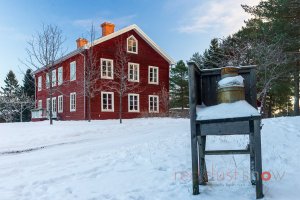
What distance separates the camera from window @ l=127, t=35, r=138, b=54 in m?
27.3

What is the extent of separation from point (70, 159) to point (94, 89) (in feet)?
58.1

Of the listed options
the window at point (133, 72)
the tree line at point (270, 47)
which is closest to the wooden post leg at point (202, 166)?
the tree line at point (270, 47)

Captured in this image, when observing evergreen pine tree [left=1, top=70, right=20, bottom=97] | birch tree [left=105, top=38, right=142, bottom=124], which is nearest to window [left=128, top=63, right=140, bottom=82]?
Answer: birch tree [left=105, top=38, right=142, bottom=124]

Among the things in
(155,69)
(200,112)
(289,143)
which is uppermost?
(155,69)

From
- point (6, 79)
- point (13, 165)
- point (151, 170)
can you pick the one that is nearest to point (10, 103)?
point (6, 79)

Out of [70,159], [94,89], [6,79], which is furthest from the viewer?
[6,79]

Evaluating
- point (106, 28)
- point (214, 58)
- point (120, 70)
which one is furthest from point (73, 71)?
point (214, 58)

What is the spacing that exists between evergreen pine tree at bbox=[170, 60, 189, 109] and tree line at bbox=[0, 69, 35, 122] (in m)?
22.2

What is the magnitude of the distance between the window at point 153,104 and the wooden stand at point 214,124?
2350 cm

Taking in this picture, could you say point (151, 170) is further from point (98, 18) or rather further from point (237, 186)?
point (98, 18)

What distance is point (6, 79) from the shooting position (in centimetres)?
5772

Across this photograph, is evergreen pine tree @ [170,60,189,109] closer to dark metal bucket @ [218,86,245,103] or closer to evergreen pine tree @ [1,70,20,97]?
evergreen pine tree @ [1,70,20,97]

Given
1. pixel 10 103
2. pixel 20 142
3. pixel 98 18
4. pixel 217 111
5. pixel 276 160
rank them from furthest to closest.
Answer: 1. pixel 10 103
2. pixel 98 18
3. pixel 20 142
4. pixel 276 160
5. pixel 217 111

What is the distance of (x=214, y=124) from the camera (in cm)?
401
